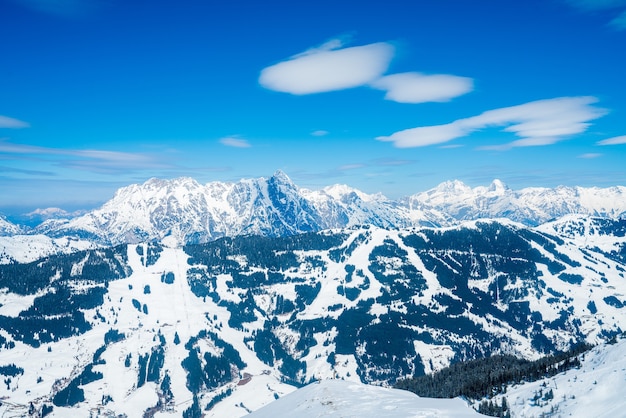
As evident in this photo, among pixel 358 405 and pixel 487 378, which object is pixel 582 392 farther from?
pixel 358 405

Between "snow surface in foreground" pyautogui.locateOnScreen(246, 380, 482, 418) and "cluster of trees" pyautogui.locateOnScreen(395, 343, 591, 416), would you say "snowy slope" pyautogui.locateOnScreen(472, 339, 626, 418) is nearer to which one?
"cluster of trees" pyautogui.locateOnScreen(395, 343, 591, 416)

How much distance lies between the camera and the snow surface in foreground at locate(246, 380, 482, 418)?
99.2 meters

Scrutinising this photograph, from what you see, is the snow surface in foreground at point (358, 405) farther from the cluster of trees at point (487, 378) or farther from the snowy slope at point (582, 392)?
the cluster of trees at point (487, 378)

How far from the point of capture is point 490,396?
12925 centimetres

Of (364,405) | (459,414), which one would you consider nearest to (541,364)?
(459,414)

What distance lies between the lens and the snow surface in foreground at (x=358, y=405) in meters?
99.2

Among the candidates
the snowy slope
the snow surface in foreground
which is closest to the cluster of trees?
the snowy slope

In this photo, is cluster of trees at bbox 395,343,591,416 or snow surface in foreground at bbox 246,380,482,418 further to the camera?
cluster of trees at bbox 395,343,591,416

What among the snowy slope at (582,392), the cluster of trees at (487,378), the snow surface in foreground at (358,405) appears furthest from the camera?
the cluster of trees at (487,378)

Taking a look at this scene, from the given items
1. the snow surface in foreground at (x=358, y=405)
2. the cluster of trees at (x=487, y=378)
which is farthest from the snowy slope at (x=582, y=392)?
the snow surface in foreground at (x=358, y=405)

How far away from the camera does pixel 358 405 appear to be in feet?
349

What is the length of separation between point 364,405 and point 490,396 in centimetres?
4704

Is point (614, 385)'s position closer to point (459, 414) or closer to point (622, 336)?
point (459, 414)

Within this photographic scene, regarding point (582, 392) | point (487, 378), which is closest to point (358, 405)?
point (582, 392)
